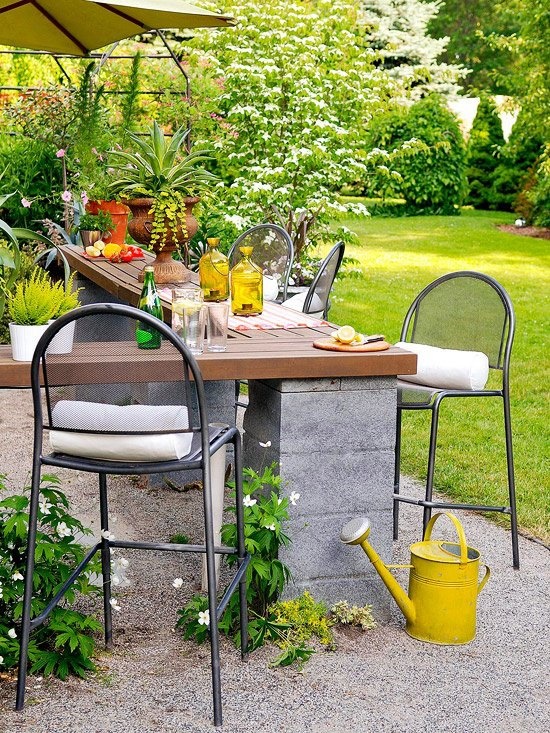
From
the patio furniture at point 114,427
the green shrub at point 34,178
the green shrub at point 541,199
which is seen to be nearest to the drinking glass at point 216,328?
the patio furniture at point 114,427

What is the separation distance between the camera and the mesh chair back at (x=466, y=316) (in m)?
3.69

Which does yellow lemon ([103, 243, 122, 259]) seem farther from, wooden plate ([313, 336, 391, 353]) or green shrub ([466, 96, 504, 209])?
green shrub ([466, 96, 504, 209])

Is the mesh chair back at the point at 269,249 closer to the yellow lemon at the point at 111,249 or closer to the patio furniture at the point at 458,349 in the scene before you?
the yellow lemon at the point at 111,249

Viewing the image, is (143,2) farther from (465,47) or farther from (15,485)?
(465,47)

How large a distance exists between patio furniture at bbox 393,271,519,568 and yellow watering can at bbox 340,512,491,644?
418 mm

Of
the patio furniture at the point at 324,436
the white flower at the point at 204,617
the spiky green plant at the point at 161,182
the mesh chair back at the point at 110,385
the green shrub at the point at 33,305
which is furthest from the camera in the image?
the spiky green plant at the point at 161,182

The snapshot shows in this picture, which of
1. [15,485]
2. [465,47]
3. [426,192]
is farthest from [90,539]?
[465,47]

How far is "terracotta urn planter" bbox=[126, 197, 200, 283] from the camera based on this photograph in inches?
166

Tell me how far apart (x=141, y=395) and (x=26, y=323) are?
1692 mm

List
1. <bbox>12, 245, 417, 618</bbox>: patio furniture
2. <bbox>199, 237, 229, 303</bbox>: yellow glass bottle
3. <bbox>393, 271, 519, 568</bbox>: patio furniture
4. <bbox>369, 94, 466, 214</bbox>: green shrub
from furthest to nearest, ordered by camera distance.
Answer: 1. <bbox>369, 94, 466, 214</bbox>: green shrub
2. <bbox>199, 237, 229, 303</bbox>: yellow glass bottle
3. <bbox>393, 271, 519, 568</bbox>: patio furniture
4. <bbox>12, 245, 417, 618</bbox>: patio furniture

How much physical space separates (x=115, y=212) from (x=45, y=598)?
9.70 ft

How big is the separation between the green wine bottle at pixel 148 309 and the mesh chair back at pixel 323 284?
1553mm

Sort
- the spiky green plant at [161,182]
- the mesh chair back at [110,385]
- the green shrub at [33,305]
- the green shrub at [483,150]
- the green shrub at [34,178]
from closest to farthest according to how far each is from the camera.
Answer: the mesh chair back at [110,385] < the green shrub at [33,305] < the spiky green plant at [161,182] < the green shrub at [34,178] < the green shrub at [483,150]

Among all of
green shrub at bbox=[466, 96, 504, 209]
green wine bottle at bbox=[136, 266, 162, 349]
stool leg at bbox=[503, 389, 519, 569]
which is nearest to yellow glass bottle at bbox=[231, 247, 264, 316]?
green wine bottle at bbox=[136, 266, 162, 349]
